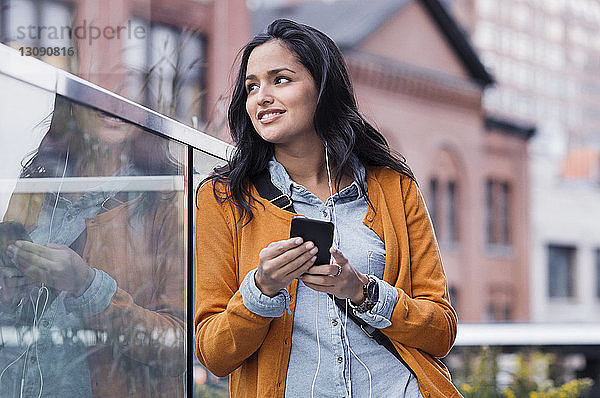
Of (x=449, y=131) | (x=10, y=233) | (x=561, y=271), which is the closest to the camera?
(x=10, y=233)

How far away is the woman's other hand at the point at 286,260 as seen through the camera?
1.69 m

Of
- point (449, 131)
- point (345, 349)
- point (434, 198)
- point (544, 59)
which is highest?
point (544, 59)

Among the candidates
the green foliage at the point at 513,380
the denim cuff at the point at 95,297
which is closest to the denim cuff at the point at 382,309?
the denim cuff at the point at 95,297

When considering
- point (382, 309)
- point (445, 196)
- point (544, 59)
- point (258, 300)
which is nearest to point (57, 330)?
point (258, 300)

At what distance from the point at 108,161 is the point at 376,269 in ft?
1.93

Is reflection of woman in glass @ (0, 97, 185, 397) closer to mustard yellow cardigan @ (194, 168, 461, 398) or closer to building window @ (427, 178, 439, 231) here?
mustard yellow cardigan @ (194, 168, 461, 398)

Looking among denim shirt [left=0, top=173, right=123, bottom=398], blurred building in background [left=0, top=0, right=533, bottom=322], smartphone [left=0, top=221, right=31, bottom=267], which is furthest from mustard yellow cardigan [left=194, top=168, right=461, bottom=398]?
blurred building in background [left=0, top=0, right=533, bottom=322]

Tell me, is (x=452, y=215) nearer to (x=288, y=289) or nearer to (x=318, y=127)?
(x=318, y=127)

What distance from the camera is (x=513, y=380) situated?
221 inches

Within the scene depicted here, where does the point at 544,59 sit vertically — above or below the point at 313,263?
above

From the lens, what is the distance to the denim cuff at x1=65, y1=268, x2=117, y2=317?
6.12 ft

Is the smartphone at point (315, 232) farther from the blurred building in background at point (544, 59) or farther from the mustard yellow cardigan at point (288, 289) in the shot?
the blurred building in background at point (544, 59)

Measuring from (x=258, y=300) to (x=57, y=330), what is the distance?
0.40m

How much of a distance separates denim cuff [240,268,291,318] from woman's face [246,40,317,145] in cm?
34
